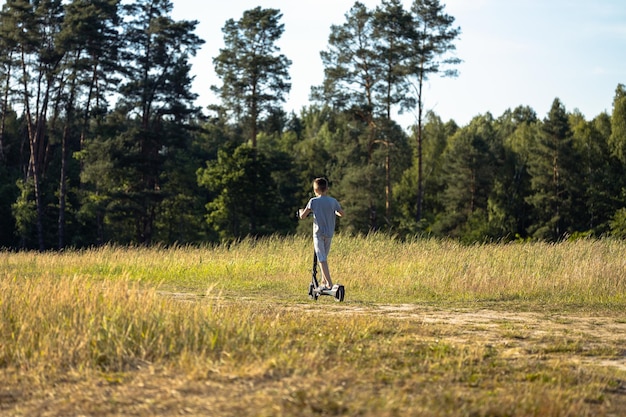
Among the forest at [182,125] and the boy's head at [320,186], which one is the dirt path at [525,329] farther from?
the forest at [182,125]

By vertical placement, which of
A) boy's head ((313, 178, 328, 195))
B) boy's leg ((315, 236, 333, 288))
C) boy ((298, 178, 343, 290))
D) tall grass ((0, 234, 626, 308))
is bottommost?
tall grass ((0, 234, 626, 308))

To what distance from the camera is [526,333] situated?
9383 millimetres

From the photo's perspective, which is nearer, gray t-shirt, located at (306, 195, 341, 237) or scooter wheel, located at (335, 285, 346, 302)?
gray t-shirt, located at (306, 195, 341, 237)

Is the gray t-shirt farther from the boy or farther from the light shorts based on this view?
the light shorts

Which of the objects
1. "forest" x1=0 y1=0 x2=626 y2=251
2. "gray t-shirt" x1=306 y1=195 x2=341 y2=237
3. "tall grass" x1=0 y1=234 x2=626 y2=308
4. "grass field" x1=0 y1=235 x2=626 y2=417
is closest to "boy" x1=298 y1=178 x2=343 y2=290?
"gray t-shirt" x1=306 y1=195 x2=341 y2=237

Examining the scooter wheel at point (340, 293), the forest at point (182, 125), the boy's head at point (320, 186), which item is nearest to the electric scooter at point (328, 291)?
the scooter wheel at point (340, 293)

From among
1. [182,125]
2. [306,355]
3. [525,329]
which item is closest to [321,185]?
[525,329]

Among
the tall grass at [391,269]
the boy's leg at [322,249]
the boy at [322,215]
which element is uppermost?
the boy at [322,215]

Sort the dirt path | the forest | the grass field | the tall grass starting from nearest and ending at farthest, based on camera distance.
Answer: the grass field, the dirt path, the tall grass, the forest

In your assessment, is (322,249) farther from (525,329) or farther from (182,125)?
(182,125)

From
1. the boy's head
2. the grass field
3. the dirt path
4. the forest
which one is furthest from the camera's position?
the forest

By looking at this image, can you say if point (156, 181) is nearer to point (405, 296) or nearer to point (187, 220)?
point (187, 220)

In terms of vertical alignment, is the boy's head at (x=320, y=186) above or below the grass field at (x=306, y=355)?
above

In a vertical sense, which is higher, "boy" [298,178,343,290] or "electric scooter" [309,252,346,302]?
"boy" [298,178,343,290]
